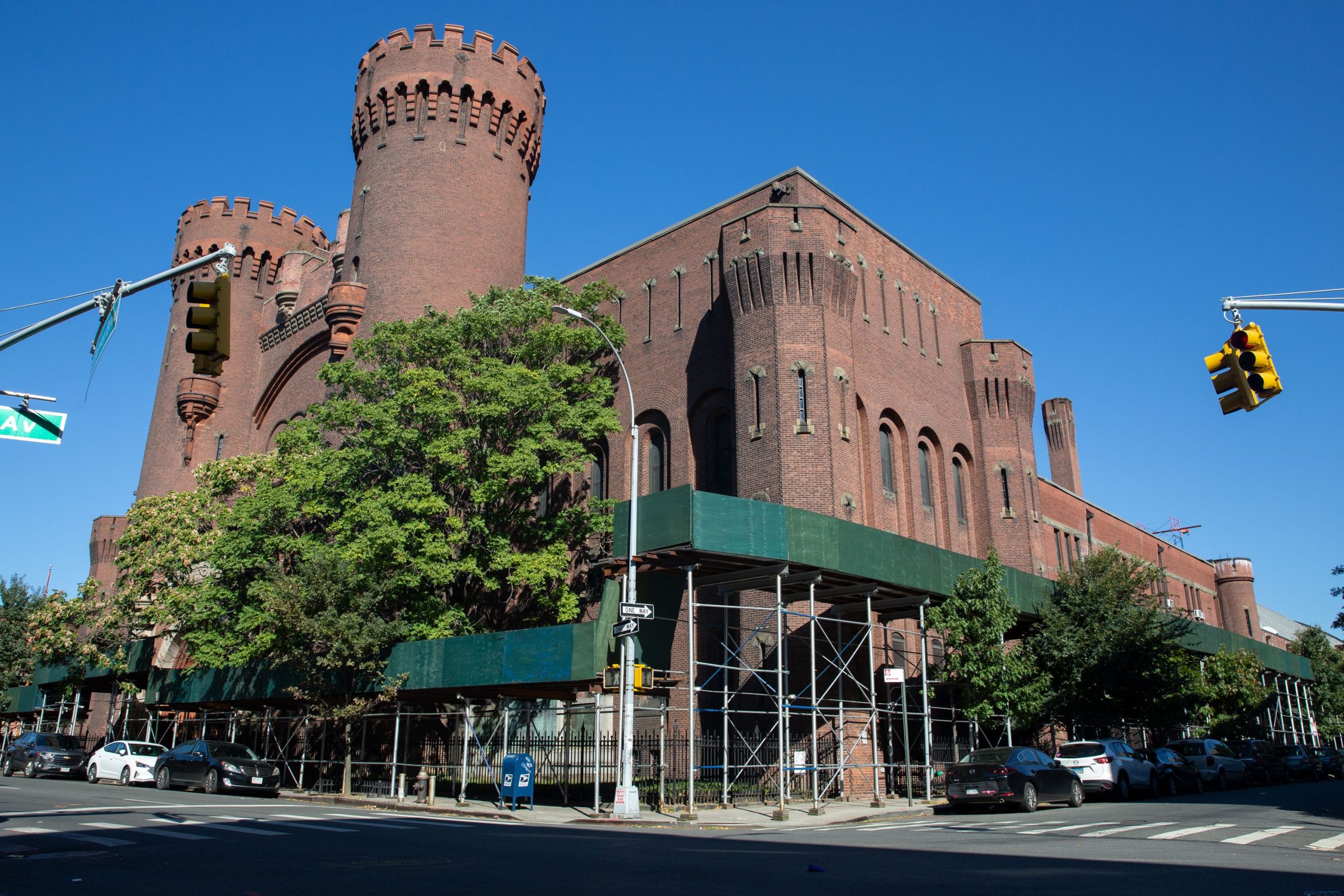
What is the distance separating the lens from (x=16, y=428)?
39.2 feet

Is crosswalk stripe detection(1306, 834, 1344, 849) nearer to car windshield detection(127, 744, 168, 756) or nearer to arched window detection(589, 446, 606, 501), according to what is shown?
arched window detection(589, 446, 606, 501)

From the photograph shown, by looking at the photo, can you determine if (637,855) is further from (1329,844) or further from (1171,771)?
(1171,771)

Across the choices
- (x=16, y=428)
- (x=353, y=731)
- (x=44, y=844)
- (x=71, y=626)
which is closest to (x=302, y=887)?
(x=44, y=844)

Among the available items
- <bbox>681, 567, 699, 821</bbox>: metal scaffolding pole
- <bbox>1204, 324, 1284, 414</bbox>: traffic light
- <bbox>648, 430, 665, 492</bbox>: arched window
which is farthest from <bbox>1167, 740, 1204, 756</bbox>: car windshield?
<bbox>1204, 324, 1284, 414</bbox>: traffic light

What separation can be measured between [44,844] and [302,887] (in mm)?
5380

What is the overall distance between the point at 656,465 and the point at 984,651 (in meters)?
12.3

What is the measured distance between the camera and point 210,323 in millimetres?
10586

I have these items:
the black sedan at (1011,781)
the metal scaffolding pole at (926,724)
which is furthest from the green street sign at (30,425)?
the metal scaffolding pole at (926,724)

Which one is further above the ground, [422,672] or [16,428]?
[16,428]

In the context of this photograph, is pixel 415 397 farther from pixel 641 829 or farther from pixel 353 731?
pixel 641 829

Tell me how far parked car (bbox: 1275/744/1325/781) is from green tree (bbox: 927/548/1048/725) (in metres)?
16.7

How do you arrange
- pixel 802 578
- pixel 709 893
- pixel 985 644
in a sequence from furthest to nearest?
pixel 985 644, pixel 802 578, pixel 709 893

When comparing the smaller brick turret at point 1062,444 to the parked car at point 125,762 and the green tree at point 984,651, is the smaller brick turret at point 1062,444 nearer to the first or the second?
the green tree at point 984,651

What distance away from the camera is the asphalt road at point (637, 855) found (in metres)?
8.89
